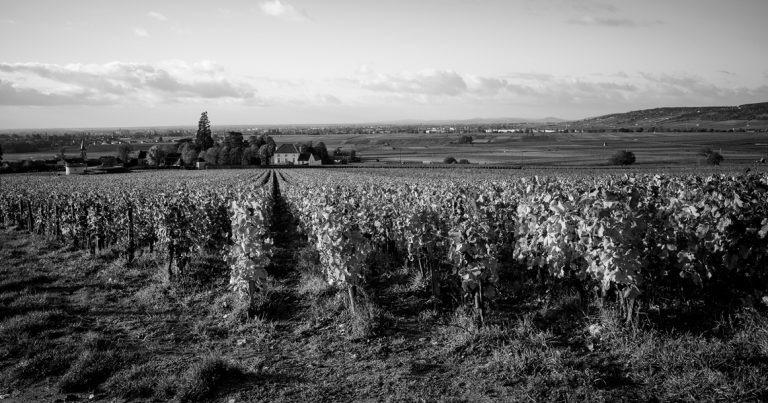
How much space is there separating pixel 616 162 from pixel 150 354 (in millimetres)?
82213

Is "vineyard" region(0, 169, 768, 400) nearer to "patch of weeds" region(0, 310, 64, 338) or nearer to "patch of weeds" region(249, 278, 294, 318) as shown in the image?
"patch of weeds" region(249, 278, 294, 318)

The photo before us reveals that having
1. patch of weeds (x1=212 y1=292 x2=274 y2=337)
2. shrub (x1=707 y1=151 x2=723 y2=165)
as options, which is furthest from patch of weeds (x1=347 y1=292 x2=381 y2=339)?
shrub (x1=707 y1=151 x2=723 y2=165)

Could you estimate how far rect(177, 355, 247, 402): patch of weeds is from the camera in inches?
271

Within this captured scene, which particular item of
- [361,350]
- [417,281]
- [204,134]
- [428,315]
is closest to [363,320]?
[361,350]

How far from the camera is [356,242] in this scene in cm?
1076

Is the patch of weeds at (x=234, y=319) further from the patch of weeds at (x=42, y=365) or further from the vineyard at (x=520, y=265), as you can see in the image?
the patch of weeds at (x=42, y=365)

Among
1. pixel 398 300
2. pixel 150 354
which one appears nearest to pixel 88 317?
pixel 150 354

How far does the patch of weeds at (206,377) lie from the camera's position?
22.6 feet

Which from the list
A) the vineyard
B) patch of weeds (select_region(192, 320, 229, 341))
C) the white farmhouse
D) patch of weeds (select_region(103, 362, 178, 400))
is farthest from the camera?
the white farmhouse

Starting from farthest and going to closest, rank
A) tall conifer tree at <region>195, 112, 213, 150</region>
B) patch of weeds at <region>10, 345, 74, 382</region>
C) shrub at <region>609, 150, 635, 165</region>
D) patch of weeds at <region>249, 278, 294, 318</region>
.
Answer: tall conifer tree at <region>195, 112, 213, 150</region> → shrub at <region>609, 150, 635, 165</region> → patch of weeds at <region>249, 278, 294, 318</region> → patch of weeds at <region>10, 345, 74, 382</region>

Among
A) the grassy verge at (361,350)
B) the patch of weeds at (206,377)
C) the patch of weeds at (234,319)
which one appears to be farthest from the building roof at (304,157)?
the patch of weeds at (206,377)

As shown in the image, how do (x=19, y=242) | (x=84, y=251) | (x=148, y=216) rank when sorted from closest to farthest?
(x=148, y=216)
(x=84, y=251)
(x=19, y=242)

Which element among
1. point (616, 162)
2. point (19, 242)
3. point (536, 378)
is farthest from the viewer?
point (616, 162)

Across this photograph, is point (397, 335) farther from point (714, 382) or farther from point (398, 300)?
point (714, 382)
